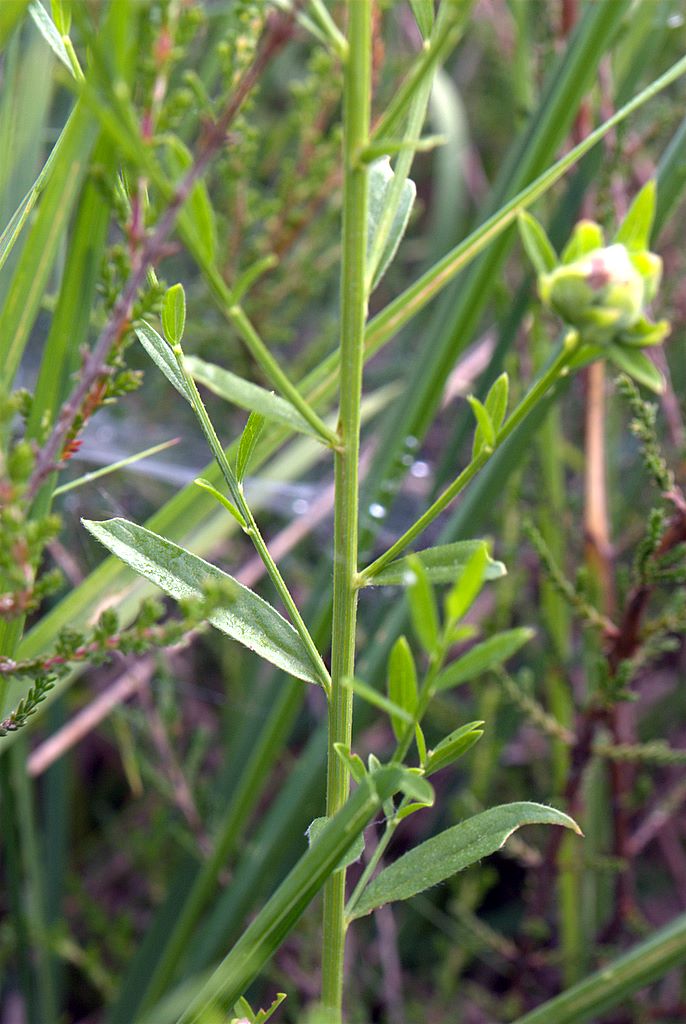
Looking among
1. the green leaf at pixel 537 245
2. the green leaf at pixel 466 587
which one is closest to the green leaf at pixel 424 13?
the green leaf at pixel 537 245

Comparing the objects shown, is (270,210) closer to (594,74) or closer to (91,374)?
(594,74)

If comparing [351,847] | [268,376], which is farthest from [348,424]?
[351,847]

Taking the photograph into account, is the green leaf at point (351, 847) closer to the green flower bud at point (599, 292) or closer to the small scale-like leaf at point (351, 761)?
the small scale-like leaf at point (351, 761)

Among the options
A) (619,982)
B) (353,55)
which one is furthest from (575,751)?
(353,55)

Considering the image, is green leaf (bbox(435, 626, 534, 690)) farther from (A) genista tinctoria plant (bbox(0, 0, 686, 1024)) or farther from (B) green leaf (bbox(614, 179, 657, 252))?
(B) green leaf (bbox(614, 179, 657, 252))

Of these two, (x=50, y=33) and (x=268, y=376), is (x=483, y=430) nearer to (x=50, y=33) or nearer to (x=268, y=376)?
(x=268, y=376)

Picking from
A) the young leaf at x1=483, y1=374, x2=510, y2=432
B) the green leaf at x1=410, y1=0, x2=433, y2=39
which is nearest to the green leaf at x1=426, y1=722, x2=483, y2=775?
the young leaf at x1=483, y1=374, x2=510, y2=432
